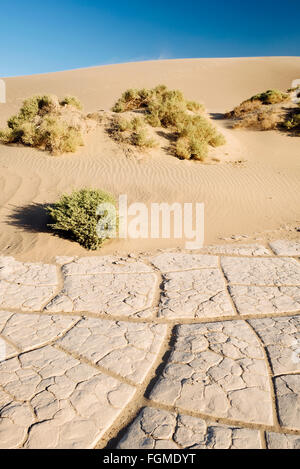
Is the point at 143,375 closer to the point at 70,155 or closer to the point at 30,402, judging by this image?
the point at 30,402

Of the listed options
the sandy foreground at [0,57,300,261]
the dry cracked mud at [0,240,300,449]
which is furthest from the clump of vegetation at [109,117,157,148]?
the dry cracked mud at [0,240,300,449]

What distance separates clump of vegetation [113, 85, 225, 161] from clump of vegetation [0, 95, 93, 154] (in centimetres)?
→ 158

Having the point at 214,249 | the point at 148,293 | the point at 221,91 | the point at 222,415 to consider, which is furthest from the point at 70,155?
the point at 221,91

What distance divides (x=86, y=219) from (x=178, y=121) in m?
6.48

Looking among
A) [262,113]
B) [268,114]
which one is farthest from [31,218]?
[262,113]

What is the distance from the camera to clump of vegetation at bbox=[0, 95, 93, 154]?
845 cm

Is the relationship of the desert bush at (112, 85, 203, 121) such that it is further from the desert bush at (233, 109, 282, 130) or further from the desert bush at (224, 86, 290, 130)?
the desert bush at (224, 86, 290, 130)

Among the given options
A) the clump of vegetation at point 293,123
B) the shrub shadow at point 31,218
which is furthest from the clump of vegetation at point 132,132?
the clump of vegetation at point 293,123

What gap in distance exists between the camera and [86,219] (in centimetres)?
506

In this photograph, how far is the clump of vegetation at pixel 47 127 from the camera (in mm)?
8453

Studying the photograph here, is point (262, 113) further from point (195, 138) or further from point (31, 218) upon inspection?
point (31, 218)

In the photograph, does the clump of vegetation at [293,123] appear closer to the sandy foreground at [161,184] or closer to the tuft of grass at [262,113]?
the tuft of grass at [262,113]

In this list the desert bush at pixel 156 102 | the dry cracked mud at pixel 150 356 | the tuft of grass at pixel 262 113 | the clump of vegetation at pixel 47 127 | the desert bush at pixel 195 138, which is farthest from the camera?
the tuft of grass at pixel 262 113

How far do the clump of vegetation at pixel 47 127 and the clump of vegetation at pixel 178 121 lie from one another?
158cm
